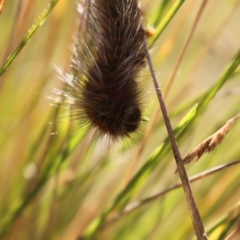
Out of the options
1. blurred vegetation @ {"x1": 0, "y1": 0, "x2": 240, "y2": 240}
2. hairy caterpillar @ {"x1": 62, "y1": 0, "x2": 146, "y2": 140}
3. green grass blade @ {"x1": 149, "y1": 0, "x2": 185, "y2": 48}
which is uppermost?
green grass blade @ {"x1": 149, "y1": 0, "x2": 185, "y2": 48}

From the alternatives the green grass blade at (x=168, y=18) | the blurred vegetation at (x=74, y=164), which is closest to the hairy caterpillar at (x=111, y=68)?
the green grass blade at (x=168, y=18)

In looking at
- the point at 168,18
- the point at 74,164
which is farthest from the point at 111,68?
the point at 74,164

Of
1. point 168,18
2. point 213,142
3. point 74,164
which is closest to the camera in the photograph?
point 213,142

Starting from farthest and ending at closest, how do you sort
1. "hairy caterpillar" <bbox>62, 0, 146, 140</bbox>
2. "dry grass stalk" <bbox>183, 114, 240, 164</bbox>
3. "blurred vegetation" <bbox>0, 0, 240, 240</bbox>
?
"blurred vegetation" <bbox>0, 0, 240, 240</bbox> → "hairy caterpillar" <bbox>62, 0, 146, 140</bbox> → "dry grass stalk" <bbox>183, 114, 240, 164</bbox>

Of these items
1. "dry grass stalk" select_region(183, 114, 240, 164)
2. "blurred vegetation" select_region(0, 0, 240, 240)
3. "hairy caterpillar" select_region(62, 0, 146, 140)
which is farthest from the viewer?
"blurred vegetation" select_region(0, 0, 240, 240)

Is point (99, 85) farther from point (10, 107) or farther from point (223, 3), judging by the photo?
point (223, 3)

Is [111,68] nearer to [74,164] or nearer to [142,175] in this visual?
[142,175]

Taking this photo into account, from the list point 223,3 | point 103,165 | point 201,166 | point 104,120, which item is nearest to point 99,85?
point 104,120

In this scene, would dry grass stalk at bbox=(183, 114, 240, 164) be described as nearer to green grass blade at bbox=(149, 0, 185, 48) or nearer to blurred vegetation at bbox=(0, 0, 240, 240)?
green grass blade at bbox=(149, 0, 185, 48)

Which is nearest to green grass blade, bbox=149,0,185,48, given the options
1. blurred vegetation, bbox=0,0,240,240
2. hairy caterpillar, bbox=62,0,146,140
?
hairy caterpillar, bbox=62,0,146,140
